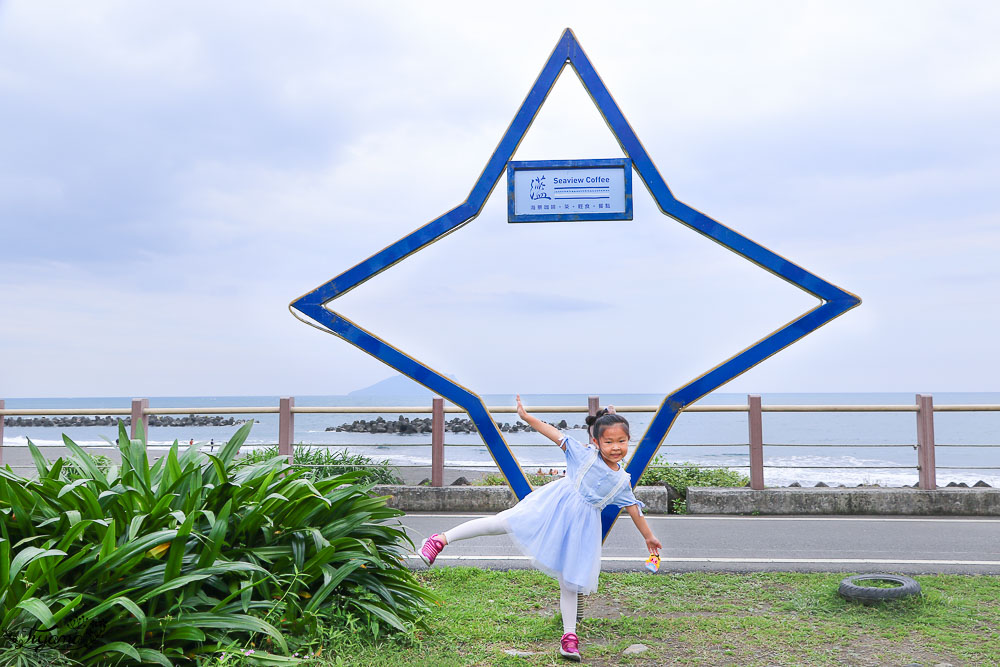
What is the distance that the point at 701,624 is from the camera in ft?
15.1

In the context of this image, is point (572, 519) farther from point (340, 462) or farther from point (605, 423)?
point (340, 462)

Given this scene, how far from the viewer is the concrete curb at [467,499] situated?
30.3 feet

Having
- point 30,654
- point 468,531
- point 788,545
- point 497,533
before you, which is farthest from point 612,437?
point 788,545

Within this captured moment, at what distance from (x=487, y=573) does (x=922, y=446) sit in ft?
21.6

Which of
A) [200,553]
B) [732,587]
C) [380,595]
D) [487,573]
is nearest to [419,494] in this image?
[487,573]

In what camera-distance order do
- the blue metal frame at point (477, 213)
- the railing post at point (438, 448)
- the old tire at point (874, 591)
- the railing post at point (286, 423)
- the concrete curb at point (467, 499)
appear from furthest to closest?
the railing post at point (286, 423) < the railing post at point (438, 448) < the concrete curb at point (467, 499) < the blue metal frame at point (477, 213) < the old tire at point (874, 591)

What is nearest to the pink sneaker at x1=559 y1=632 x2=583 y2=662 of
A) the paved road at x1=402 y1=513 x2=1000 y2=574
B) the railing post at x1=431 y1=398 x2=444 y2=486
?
the paved road at x1=402 y1=513 x2=1000 y2=574

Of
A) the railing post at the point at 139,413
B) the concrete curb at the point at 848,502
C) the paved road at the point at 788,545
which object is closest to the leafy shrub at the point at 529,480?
the paved road at the point at 788,545

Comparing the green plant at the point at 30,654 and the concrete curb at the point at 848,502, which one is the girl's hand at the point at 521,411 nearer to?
the green plant at the point at 30,654

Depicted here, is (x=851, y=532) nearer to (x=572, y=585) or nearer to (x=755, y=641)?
(x=755, y=641)

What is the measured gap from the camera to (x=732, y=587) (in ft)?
18.1

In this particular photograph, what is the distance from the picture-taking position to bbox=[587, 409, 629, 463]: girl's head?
4.12 meters

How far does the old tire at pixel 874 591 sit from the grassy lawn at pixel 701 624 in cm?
6

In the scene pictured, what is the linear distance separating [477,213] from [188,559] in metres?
2.97
